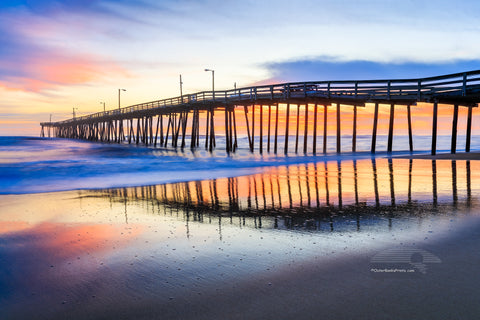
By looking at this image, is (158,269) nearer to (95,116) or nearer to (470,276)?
(470,276)

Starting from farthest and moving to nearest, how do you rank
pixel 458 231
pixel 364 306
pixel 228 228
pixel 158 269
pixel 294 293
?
pixel 228 228 < pixel 458 231 < pixel 158 269 < pixel 294 293 < pixel 364 306

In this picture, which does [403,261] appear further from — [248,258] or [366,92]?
[366,92]

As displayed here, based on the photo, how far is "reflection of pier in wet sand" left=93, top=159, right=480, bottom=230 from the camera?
677 cm

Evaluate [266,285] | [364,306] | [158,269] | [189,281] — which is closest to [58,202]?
[158,269]

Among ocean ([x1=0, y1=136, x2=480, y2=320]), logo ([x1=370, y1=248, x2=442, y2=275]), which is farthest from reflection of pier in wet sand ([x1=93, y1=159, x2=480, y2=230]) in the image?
logo ([x1=370, y1=248, x2=442, y2=275])

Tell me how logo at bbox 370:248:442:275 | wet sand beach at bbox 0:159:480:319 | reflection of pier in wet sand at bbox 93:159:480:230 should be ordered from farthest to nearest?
reflection of pier in wet sand at bbox 93:159:480:230, logo at bbox 370:248:442:275, wet sand beach at bbox 0:159:480:319

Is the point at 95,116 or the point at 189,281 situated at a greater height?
the point at 95,116

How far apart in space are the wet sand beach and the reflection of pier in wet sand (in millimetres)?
54

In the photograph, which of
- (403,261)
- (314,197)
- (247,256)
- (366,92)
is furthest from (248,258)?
(366,92)

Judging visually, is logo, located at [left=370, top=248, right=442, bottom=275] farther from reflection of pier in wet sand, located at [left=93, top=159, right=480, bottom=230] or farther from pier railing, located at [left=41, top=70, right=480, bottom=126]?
pier railing, located at [left=41, top=70, right=480, bottom=126]

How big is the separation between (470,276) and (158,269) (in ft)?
10.7

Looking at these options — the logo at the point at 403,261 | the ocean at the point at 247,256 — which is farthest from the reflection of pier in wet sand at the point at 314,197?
the logo at the point at 403,261

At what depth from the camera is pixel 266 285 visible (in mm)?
3613

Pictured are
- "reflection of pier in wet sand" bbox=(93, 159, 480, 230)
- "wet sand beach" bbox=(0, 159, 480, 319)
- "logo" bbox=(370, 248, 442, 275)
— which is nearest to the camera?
"wet sand beach" bbox=(0, 159, 480, 319)
